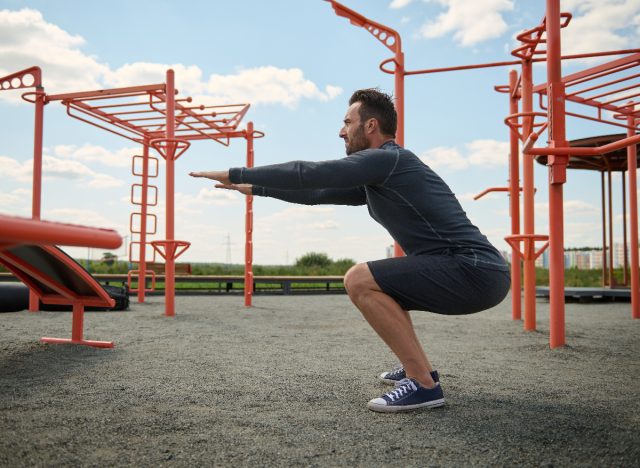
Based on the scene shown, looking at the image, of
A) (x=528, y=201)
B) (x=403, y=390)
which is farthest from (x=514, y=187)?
(x=403, y=390)

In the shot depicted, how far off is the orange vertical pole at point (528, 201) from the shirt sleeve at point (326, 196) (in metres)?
2.84

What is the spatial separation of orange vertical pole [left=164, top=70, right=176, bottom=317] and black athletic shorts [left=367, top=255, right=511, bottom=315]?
181 inches

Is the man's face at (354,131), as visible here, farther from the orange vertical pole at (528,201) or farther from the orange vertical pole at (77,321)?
the orange vertical pole at (528,201)

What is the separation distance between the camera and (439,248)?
2.28 meters

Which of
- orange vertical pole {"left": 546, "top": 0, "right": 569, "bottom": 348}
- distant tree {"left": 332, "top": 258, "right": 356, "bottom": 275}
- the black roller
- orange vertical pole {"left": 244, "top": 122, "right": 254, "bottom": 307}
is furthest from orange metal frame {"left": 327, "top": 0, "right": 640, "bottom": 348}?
distant tree {"left": 332, "top": 258, "right": 356, "bottom": 275}

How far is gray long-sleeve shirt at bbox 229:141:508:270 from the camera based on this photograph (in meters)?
2.08

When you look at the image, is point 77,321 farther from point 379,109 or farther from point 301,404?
point 379,109

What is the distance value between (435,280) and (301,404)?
2.44 ft

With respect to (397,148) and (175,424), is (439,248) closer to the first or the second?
(397,148)

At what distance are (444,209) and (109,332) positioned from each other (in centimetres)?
345

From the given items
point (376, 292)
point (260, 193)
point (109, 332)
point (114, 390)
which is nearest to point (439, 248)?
point (376, 292)

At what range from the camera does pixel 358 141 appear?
2426 millimetres

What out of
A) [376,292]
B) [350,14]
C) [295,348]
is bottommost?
[295,348]

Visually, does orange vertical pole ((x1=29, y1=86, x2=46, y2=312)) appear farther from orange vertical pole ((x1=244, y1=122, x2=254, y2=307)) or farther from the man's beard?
the man's beard
